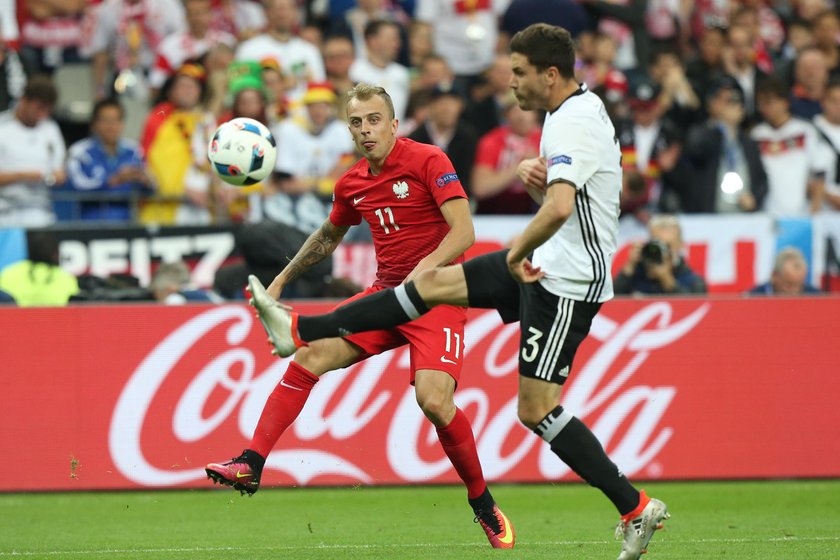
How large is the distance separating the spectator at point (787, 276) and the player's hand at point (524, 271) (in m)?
5.78

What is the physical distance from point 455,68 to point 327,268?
4.36 meters

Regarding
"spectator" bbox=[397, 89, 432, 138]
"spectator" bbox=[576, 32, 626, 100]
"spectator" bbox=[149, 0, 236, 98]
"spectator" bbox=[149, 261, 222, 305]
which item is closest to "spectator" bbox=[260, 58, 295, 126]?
"spectator" bbox=[149, 0, 236, 98]

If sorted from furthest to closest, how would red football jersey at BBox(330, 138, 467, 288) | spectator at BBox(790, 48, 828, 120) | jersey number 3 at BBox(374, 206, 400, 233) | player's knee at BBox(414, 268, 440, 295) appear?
spectator at BBox(790, 48, 828, 120), jersey number 3 at BBox(374, 206, 400, 233), red football jersey at BBox(330, 138, 467, 288), player's knee at BBox(414, 268, 440, 295)

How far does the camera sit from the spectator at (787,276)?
12.1m

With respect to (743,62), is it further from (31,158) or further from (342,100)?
(31,158)

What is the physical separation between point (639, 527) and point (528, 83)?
2.18 meters

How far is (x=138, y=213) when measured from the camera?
43.3ft

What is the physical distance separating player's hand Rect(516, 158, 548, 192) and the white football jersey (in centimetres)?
7

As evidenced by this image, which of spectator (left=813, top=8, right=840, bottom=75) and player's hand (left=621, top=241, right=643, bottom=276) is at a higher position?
spectator (left=813, top=8, right=840, bottom=75)

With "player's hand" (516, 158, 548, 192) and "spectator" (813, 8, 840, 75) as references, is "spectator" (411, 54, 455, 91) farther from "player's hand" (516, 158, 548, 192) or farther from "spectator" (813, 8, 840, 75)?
"player's hand" (516, 158, 548, 192)

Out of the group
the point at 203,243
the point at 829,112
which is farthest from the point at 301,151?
the point at 829,112

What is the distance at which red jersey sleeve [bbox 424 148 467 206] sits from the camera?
7.64 metres

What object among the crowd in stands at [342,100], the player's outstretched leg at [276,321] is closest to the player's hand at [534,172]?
the player's outstretched leg at [276,321]

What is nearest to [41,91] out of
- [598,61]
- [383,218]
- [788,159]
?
[598,61]
